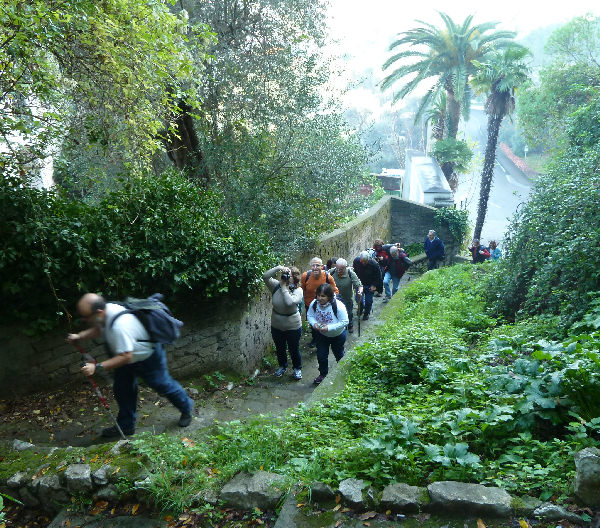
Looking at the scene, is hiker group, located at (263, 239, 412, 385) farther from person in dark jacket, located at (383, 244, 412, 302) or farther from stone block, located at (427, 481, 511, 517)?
stone block, located at (427, 481, 511, 517)

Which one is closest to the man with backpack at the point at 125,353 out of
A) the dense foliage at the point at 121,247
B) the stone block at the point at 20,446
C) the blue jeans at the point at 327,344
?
the stone block at the point at 20,446

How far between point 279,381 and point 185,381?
147 centimetres

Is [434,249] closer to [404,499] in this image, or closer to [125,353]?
[125,353]

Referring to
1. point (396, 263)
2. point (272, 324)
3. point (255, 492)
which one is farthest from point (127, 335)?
point (396, 263)

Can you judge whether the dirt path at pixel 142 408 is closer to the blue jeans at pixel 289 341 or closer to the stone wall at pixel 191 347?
the stone wall at pixel 191 347

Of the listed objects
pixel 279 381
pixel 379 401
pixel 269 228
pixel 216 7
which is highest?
pixel 216 7

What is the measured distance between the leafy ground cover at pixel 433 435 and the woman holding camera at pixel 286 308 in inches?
75.3

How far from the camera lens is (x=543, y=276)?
6707mm

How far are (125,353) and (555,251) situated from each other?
5598 millimetres

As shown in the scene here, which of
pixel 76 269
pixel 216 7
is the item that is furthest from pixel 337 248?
pixel 76 269

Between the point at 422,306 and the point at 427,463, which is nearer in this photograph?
the point at 427,463

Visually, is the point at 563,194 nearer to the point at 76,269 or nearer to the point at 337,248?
the point at 337,248

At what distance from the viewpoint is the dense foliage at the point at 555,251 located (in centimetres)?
569

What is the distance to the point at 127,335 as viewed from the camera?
13.5 feet
